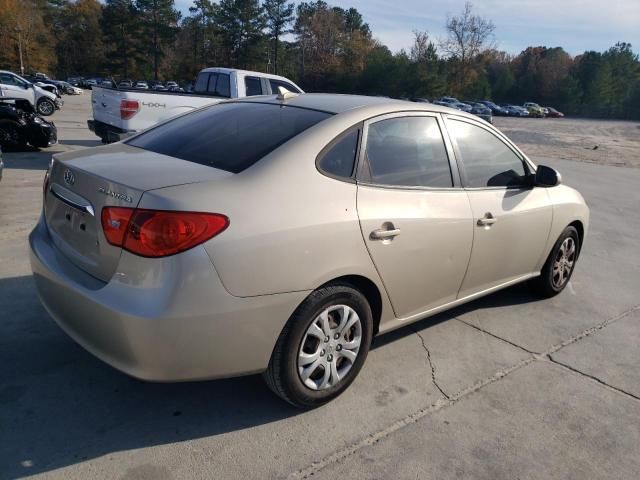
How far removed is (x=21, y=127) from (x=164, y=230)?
10.5 meters

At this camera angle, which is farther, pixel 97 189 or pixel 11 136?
pixel 11 136

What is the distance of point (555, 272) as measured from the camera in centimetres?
467

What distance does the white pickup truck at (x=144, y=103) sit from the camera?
9.37 metres

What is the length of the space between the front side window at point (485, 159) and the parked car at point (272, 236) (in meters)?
0.02

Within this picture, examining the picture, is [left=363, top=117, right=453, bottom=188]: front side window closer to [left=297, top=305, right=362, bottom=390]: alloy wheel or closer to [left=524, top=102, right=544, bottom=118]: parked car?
[left=297, top=305, right=362, bottom=390]: alloy wheel

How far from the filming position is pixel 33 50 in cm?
7744

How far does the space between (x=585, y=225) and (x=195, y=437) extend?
Answer: 4.05m

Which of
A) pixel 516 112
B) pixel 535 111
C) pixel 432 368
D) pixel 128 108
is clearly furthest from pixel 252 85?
pixel 535 111

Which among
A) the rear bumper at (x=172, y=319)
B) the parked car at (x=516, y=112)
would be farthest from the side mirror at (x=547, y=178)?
the parked car at (x=516, y=112)

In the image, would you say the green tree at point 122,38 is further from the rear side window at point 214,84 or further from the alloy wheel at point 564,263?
the alloy wheel at point 564,263

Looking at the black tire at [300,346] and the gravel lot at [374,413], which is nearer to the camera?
the gravel lot at [374,413]

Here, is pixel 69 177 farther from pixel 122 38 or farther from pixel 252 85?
pixel 122 38

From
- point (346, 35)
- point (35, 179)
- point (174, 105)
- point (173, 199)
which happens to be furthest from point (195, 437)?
point (346, 35)

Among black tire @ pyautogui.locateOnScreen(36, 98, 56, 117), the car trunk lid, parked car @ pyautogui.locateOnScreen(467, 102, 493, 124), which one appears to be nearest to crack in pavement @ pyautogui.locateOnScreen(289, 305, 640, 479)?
A: the car trunk lid
